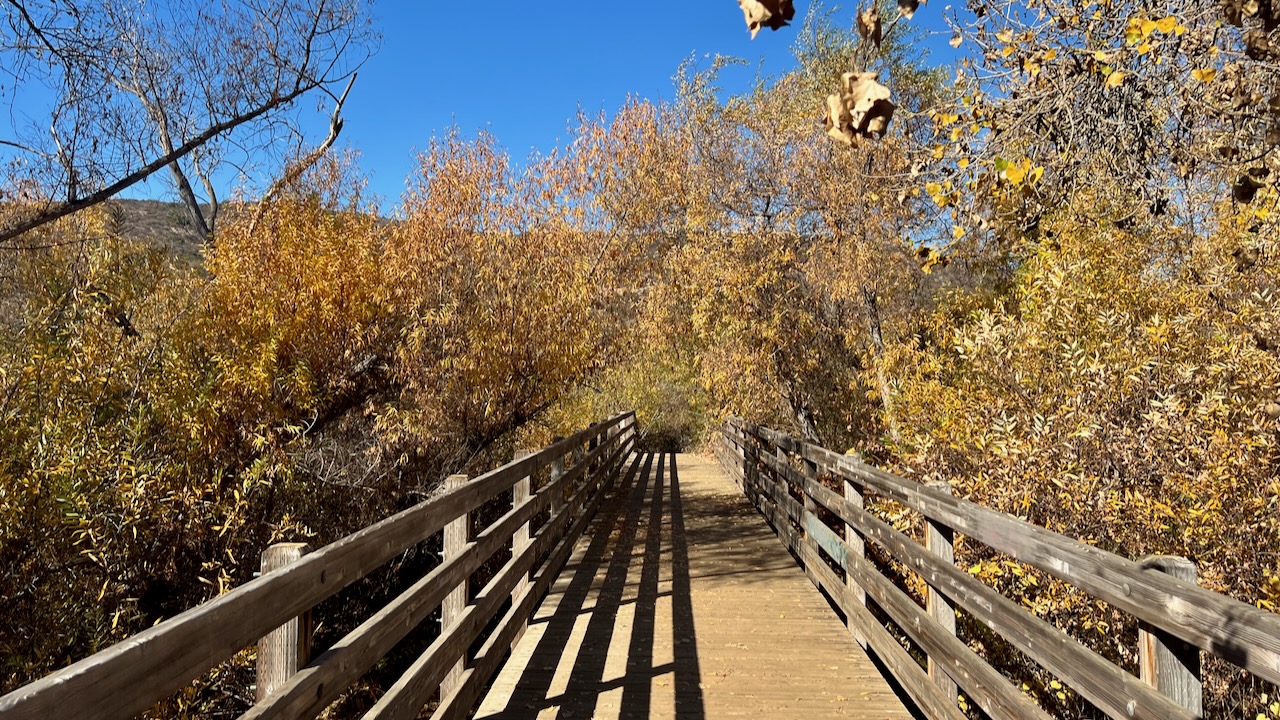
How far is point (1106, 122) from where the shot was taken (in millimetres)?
4371

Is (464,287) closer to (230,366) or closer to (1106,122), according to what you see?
(230,366)

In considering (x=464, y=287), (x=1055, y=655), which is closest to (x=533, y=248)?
(x=464, y=287)

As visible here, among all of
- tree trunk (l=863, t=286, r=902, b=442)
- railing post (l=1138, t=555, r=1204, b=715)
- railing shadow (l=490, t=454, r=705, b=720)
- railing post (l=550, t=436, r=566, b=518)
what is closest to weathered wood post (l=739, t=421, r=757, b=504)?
tree trunk (l=863, t=286, r=902, b=442)

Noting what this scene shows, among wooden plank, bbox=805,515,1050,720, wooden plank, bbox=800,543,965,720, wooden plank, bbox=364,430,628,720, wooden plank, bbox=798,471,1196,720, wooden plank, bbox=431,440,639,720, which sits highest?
wooden plank, bbox=798,471,1196,720

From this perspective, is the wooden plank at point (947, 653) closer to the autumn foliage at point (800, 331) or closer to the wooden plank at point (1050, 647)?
the wooden plank at point (1050, 647)

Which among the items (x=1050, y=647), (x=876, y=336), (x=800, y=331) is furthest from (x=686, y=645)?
(x=800, y=331)

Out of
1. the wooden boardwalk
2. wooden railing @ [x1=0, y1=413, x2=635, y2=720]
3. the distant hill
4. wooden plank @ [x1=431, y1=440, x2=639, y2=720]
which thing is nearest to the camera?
wooden railing @ [x1=0, y1=413, x2=635, y2=720]

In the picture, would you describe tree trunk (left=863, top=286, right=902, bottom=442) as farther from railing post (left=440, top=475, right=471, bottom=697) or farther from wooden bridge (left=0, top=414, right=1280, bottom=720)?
railing post (left=440, top=475, right=471, bottom=697)

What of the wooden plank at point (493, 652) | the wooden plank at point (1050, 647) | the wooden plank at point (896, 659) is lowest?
the wooden plank at point (896, 659)

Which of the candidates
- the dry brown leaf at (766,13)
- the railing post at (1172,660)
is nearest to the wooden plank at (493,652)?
the railing post at (1172,660)

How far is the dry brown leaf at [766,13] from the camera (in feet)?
4.73

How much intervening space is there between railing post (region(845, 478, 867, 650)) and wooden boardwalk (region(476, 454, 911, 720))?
0.12 meters

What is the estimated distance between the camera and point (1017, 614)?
275 cm

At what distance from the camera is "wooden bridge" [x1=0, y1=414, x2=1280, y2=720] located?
5.82 feet
